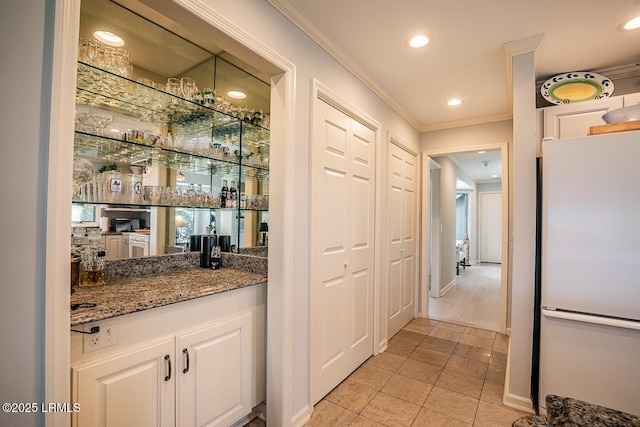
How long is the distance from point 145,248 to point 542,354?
2.70 meters

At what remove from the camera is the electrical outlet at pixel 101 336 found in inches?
43.6

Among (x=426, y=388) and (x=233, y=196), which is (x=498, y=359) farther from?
(x=233, y=196)

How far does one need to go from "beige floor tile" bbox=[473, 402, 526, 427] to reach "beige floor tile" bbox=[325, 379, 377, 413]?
0.71 m

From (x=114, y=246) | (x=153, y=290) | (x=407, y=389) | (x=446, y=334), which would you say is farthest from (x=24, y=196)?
(x=446, y=334)

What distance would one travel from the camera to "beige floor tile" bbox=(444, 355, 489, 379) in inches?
99.0

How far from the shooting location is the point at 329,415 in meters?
1.94

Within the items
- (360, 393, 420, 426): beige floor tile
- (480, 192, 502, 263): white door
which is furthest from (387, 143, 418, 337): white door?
(480, 192, 502, 263): white door

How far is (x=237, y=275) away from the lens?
1.91 metres

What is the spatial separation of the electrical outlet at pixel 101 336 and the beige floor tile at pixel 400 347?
246 centimetres

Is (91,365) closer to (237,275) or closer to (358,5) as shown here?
(237,275)

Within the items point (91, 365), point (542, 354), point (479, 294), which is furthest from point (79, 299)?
point (479, 294)

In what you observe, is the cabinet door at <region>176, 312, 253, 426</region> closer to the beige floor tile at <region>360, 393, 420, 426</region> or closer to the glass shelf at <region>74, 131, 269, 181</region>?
the beige floor tile at <region>360, 393, 420, 426</region>

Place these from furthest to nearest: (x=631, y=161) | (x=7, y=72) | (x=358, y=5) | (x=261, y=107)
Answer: (x=261, y=107) → (x=358, y=5) → (x=631, y=161) → (x=7, y=72)

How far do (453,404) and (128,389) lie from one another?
80.7 inches
